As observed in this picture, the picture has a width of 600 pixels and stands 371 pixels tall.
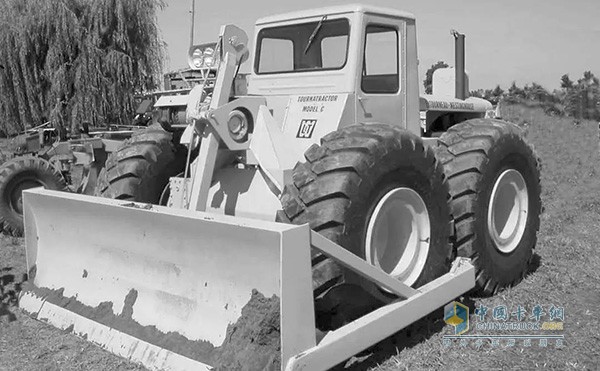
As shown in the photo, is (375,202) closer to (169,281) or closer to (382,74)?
(169,281)

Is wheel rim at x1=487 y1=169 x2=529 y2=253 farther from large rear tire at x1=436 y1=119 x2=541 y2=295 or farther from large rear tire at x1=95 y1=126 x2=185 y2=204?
large rear tire at x1=95 y1=126 x2=185 y2=204

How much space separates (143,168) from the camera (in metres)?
5.27

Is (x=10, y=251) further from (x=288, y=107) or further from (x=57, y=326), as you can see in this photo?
(x=288, y=107)

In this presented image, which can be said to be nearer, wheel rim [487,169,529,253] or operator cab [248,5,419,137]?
operator cab [248,5,419,137]

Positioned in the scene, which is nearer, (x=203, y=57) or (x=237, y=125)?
(x=237, y=125)

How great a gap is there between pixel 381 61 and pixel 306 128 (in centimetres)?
89

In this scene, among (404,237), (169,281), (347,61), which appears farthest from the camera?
(347,61)

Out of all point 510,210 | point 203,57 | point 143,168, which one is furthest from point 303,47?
point 510,210

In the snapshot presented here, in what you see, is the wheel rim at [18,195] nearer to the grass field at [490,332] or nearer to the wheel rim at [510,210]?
the grass field at [490,332]

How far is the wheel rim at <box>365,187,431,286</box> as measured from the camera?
422 centimetres

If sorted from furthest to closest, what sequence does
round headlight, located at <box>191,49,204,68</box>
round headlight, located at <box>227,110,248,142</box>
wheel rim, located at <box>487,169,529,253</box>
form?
1. wheel rim, located at <box>487,169,529,253</box>
2. round headlight, located at <box>191,49,204,68</box>
3. round headlight, located at <box>227,110,248,142</box>

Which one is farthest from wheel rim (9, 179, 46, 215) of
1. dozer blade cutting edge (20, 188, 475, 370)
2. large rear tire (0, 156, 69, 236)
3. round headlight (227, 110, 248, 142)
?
round headlight (227, 110, 248, 142)

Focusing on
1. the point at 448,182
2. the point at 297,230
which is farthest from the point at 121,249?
the point at 448,182

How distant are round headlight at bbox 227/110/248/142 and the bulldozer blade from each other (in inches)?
40.9
